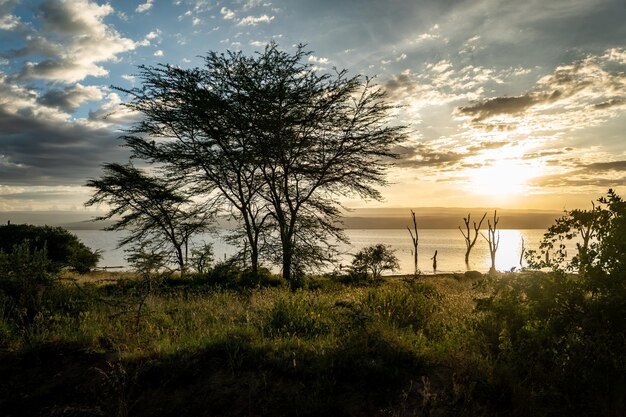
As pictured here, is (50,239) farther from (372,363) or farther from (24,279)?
(372,363)

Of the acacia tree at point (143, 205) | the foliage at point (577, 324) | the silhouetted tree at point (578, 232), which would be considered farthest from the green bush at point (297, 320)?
the acacia tree at point (143, 205)

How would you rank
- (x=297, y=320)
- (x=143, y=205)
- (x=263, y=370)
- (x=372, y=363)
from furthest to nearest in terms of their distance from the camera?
(x=143, y=205) < (x=297, y=320) < (x=263, y=370) < (x=372, y=363)

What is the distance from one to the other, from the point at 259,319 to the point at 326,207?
40.1 ft

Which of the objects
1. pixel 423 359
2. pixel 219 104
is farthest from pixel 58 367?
pixel 219 104

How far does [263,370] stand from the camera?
5.28 metres

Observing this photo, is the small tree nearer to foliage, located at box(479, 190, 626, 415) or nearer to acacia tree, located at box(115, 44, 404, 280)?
acacia tree, located at box(115, 44, 404, 280)

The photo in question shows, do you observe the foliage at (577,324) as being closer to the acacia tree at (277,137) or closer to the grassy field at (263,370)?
the grassy field at (263,370)

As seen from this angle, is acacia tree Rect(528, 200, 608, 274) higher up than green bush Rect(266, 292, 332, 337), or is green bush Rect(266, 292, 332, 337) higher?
acacia tree Rect(528, 200, 608, 274)

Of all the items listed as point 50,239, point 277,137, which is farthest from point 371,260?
point 50,239

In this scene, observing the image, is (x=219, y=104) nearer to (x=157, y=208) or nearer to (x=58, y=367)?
(x=157, y=208)

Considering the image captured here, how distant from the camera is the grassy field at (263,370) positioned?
460 centimetres

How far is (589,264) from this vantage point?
4.94 m

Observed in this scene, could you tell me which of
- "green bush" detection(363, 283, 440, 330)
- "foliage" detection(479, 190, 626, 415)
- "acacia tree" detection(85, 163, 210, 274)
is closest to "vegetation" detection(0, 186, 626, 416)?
"foliage" detection(479, 190, 626, 415)

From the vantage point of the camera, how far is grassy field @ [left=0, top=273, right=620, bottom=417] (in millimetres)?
4598
